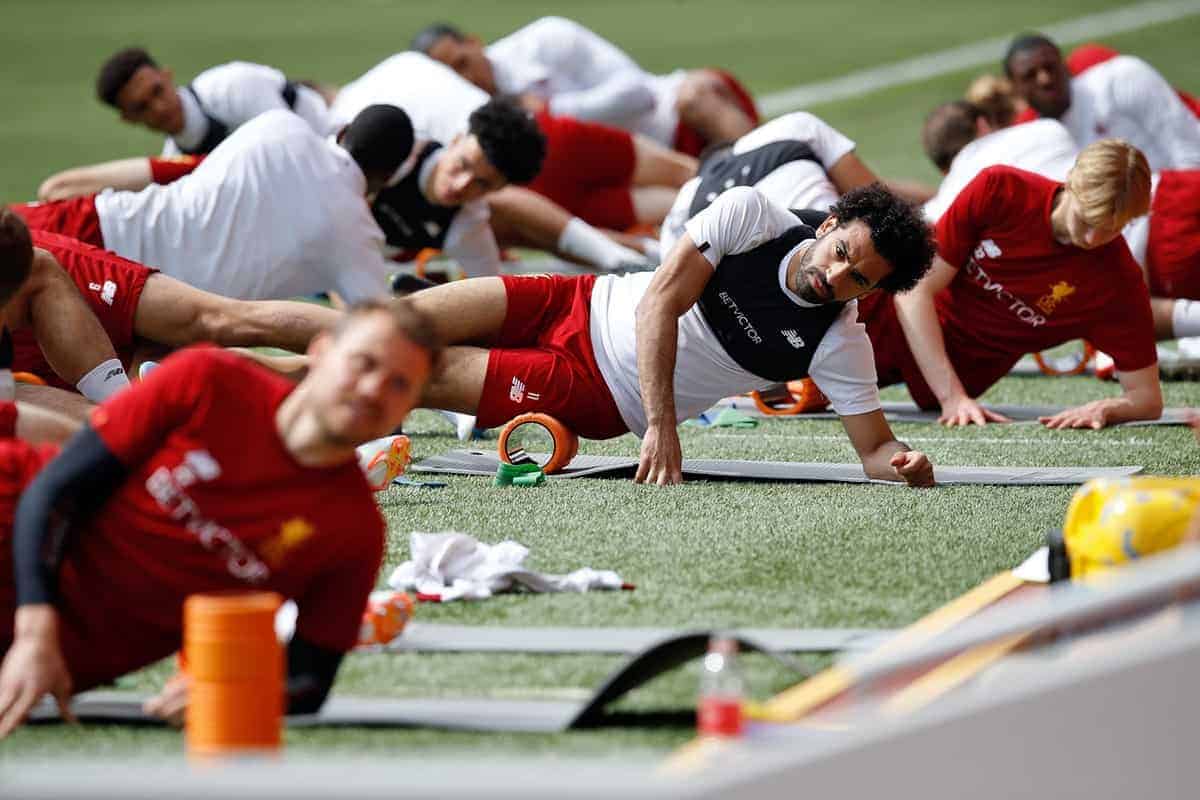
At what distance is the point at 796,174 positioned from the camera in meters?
6.75

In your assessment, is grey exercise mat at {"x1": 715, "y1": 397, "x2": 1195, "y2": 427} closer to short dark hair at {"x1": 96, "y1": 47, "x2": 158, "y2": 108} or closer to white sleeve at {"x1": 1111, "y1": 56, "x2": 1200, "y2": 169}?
white sleeve at {"x1": 1111, "y1": 56, "x2": 1200, "y2": 169}

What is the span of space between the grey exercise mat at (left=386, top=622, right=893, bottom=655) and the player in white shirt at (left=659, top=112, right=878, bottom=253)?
10.3 feet

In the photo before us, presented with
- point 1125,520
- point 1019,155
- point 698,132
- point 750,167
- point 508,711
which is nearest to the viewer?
point 508,711

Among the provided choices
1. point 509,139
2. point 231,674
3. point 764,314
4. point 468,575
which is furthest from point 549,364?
point 231,674

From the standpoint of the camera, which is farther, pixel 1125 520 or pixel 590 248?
pixel 590 248

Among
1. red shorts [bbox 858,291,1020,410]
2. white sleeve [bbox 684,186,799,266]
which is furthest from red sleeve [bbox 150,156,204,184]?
red shorts [bbox 858,291,1020,410]

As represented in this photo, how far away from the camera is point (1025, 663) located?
2568 mm

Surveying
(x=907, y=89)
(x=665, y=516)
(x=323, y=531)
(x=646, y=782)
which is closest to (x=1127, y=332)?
(x=665, y=516)

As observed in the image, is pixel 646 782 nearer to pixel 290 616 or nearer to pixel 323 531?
pixel 323 531

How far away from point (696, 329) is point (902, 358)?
141 cm

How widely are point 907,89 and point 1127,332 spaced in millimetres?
9525

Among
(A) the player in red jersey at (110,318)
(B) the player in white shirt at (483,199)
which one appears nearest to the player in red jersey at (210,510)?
(A) the player in red jersey at (110,318)

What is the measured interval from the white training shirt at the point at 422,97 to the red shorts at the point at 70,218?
6.65ft

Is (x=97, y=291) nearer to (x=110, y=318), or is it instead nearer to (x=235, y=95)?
(x=110, y=318)
